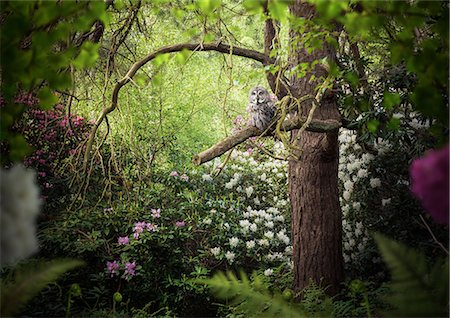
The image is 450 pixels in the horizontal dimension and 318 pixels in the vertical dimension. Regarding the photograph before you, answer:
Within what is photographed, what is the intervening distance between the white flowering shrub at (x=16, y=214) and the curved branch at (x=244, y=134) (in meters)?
1.80

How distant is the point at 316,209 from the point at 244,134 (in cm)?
116

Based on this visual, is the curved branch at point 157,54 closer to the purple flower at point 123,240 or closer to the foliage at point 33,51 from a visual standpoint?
the purple flower at point 123,240

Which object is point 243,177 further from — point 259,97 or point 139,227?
point 259,97

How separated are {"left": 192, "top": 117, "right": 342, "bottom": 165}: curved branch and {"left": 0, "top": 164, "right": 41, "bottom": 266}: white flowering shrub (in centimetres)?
180

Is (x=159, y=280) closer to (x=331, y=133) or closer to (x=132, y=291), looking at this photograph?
(x=132, y=291)

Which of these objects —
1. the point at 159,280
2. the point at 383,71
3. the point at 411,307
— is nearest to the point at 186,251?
the point at 159,280

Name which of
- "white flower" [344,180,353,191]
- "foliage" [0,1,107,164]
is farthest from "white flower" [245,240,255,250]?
"foliage" [0,1,107,164]

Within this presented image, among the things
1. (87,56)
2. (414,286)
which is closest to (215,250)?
(87,56)

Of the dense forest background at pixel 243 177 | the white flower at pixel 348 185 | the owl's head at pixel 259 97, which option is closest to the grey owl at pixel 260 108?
the owl's head at pixel 259 97

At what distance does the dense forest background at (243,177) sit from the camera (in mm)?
2768

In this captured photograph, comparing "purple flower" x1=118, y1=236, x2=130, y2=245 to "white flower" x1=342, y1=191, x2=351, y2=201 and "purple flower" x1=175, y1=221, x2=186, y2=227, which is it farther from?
"white flower" x1=342, y1=191, x2=351, y2=201

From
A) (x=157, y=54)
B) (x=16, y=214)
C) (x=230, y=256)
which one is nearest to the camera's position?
(x=16, y=214)

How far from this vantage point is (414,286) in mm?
1208

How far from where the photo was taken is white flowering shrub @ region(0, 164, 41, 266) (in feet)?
3.61
